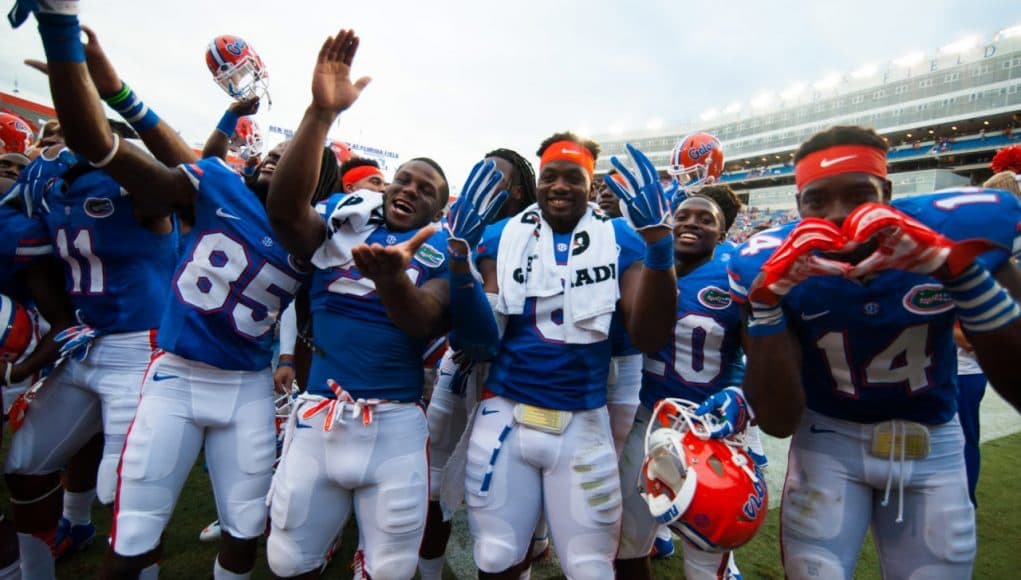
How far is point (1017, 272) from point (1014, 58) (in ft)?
A: 156

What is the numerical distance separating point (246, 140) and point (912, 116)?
48.4m

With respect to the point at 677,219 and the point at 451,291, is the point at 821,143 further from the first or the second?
the point at 451,291

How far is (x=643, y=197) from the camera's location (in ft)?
6.11

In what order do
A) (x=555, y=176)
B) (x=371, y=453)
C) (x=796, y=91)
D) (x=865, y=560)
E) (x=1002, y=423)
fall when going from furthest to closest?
1. (x=796, y=91)
2. (x=1002, y=423)
3. (x=865, y=560)
4. (x=555, y=176)
5. (x=371, y=453)

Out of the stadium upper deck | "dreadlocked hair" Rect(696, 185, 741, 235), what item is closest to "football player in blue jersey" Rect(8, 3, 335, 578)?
"dreadlocked hair" Rect(696, 185, 741, 235)

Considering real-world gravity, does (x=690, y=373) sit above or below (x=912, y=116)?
below

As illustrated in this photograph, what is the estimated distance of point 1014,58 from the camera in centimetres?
3306

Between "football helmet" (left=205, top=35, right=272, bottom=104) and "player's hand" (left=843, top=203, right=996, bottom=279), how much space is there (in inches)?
141

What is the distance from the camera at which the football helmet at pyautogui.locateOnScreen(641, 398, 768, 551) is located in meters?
1.63

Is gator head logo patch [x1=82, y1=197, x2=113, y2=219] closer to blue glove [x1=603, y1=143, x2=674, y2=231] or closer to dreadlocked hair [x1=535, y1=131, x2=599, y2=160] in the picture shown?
dreadlocked hair [x1=535, y1=131, x2=599, y2=160]

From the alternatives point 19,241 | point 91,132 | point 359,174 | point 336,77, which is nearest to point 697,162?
point 359,174

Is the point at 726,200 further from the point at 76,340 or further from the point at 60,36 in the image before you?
the point at 76,340

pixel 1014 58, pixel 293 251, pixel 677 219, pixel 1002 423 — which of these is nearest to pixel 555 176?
pixel 677 219

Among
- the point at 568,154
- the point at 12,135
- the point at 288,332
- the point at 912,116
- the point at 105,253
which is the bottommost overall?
the point at 288,332
